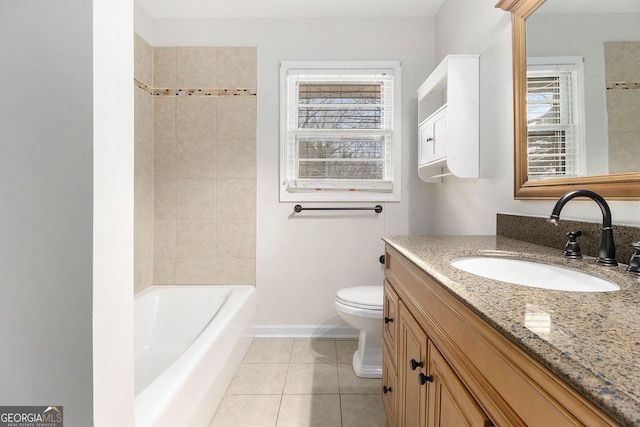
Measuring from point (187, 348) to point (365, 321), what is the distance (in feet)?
3.41

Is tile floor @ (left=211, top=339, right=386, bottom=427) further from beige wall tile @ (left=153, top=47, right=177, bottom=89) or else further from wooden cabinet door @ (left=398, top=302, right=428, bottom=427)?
beige wall tile @ (left=153, top=47, right=177, bottom=89)

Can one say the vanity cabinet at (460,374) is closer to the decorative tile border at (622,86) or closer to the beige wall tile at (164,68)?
the decorative tile border at (622,86)

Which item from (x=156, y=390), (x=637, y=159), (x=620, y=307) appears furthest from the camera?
(x=156, y=390)

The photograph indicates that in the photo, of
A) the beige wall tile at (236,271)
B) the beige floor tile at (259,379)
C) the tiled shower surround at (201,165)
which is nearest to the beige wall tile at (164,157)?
the tiled shower surround at (201,165)

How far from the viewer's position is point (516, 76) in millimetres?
1360

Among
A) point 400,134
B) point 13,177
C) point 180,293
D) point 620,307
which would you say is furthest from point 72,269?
point 400,134

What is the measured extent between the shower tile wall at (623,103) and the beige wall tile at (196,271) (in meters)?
2.42

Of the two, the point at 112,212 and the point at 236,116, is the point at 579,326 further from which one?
the point at 236,116

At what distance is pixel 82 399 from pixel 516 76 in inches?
71.1

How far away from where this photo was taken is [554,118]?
1.17 m

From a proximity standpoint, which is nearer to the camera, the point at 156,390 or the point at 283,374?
the point at 156,390

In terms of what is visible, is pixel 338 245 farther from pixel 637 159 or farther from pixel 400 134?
pixel 637 159

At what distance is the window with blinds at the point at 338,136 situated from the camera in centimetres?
244

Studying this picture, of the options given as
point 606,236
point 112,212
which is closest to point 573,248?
point 606,236
